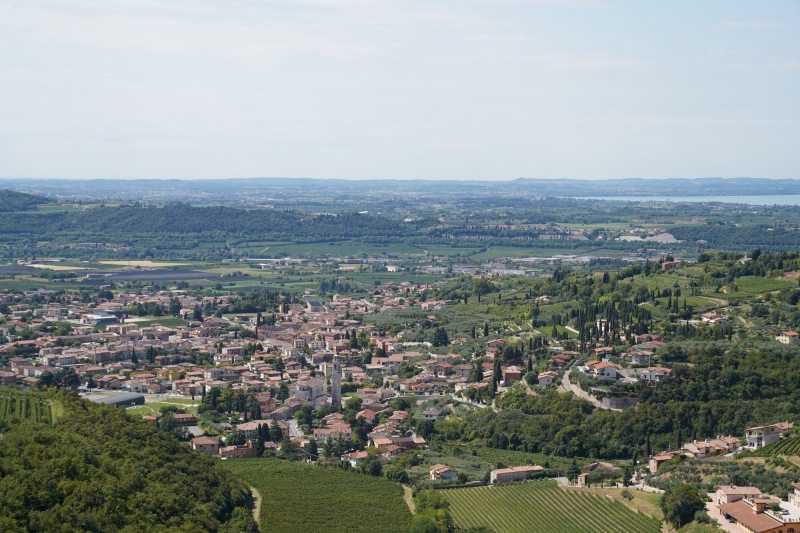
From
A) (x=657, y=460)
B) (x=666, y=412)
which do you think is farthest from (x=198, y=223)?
(x=657, y=460)

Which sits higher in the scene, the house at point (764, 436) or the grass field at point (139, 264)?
the house at point (764, 436)

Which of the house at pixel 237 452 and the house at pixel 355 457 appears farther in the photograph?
the house at pixel 237 452

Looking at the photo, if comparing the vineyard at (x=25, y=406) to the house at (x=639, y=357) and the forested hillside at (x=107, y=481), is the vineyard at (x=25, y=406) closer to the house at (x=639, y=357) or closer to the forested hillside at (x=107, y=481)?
the forested hillside at (x=107, y=481)

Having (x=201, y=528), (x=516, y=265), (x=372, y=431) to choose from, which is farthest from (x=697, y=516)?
(x=516, y=265)

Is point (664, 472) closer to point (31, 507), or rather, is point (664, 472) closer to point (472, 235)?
point (31, 507)

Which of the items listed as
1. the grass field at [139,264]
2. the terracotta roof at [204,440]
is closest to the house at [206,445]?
the terracotta roof at [204,440]
